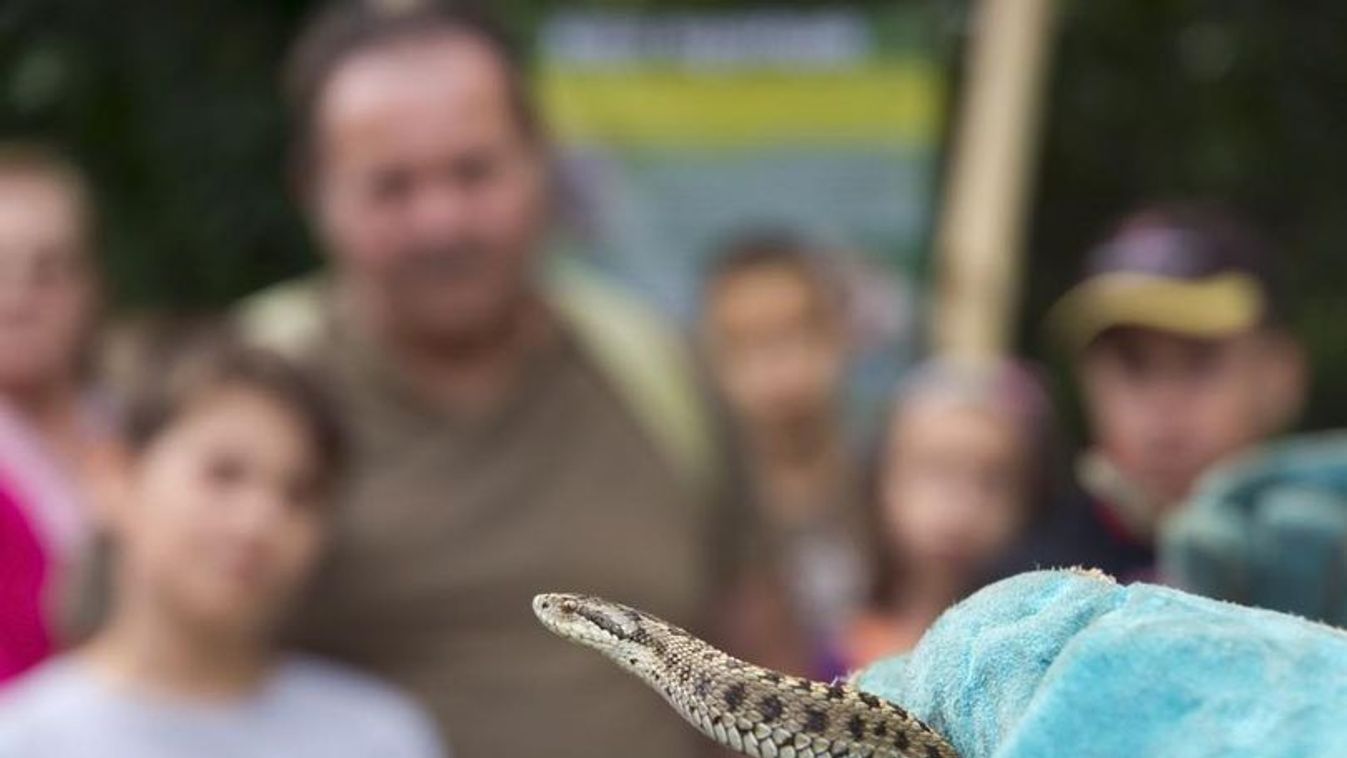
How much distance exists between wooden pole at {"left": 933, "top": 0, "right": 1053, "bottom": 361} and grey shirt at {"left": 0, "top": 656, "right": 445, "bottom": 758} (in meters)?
3.01

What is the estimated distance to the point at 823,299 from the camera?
561 cm

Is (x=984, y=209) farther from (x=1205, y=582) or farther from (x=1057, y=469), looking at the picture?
(x=1205, y=582)

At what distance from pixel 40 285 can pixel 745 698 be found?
3.26 metres

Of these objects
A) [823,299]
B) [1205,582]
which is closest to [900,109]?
[823,299]

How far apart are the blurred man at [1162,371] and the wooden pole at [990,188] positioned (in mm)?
2584

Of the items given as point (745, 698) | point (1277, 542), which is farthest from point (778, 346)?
point (745, 698)

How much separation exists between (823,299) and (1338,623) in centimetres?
340

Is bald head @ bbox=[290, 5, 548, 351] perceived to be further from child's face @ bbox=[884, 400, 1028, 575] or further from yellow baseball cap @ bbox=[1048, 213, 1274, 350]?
yellow baseball cap @ bbox=[1048, 213, 1274, 350]

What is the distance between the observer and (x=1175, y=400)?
358 cm

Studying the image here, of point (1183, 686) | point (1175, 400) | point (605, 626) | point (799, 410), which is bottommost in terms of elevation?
point (1183, 686)

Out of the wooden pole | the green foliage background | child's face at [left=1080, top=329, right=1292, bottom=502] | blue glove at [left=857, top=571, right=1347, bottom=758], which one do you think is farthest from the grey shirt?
the green foliage background

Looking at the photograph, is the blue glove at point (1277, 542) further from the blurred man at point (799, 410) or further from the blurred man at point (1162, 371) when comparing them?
the blurred man at point (799, 410)

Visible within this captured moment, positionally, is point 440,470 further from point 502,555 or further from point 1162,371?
point 1162,371

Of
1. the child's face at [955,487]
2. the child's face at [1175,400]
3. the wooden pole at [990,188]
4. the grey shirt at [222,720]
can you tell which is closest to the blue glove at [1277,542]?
the child's face at [1175,400]
